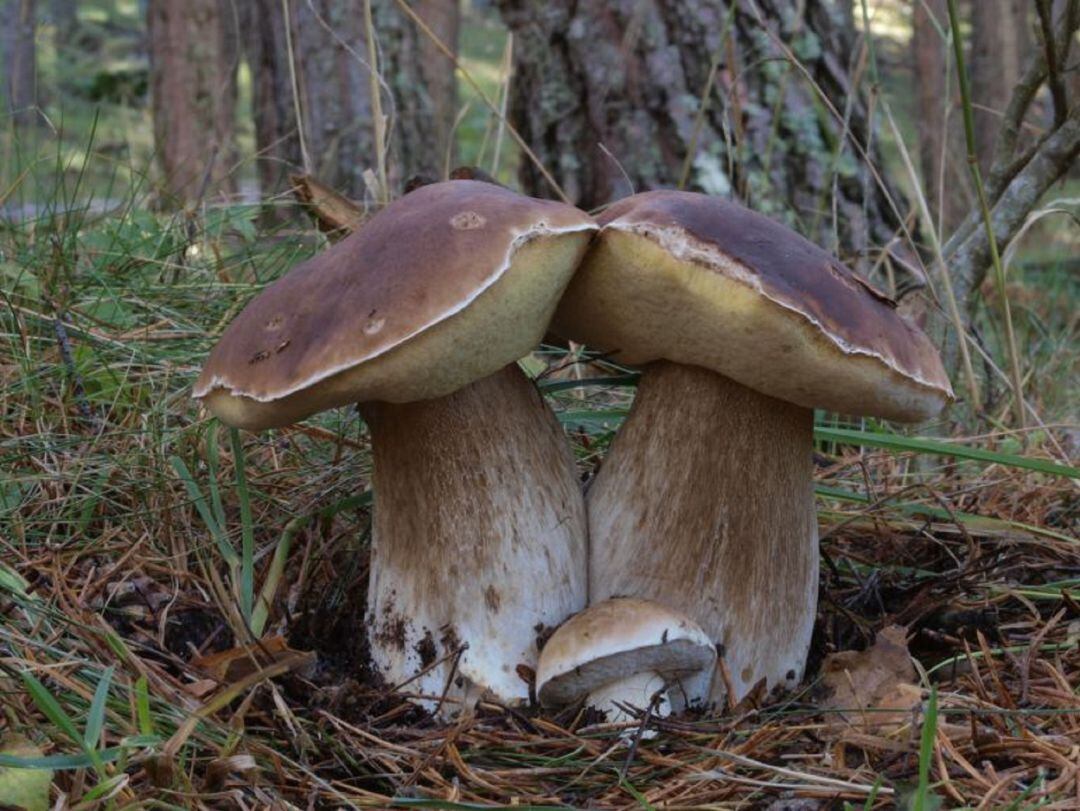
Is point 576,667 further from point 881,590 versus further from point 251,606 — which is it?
point 881,590

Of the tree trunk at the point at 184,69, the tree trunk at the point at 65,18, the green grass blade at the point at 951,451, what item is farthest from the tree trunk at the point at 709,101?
the tree trunk at the point at 65,18

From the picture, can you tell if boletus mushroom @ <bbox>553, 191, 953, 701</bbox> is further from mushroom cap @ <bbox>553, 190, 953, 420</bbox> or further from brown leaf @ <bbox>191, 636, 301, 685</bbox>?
brown leaf @ <bbox>191, 636, 301, 685</bbox>

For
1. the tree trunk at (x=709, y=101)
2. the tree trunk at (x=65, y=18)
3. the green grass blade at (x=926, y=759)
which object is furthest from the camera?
the tree trunk at (x=65, y=18)

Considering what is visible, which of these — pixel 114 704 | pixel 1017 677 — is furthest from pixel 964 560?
pixel 114 704

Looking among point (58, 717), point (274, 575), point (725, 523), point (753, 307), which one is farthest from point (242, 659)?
point (753, 307)

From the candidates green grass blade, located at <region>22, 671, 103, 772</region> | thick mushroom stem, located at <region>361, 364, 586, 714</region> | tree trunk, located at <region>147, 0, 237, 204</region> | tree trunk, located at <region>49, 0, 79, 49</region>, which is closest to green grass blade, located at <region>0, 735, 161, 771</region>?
green grass blade, located at <region>22, 671, 103, 772</region>

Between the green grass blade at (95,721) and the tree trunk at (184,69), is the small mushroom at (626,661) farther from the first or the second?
the tree trunk at (184,69)
